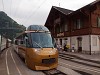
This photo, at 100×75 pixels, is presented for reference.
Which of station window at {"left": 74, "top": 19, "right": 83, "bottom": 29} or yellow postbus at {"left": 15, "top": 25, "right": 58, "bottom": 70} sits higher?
station window at {"left": 74, "top": 19, "right": 83, "bottom": 29}

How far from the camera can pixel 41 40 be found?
14.9 m

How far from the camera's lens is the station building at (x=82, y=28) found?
91.1ft

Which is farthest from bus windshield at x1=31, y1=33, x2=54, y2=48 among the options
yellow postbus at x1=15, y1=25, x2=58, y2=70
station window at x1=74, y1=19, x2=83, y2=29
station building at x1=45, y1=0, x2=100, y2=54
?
station window at x1=74, y1=19, x2=83, y2=29

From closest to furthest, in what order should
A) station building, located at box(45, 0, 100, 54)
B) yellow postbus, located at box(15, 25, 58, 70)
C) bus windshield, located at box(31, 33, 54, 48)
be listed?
yellow postbus, located at box(15, 25, 58, 70)
bus windshield, located at box(31, 33, 54, 48)
station building, located at box(45, 0, 100, 54)

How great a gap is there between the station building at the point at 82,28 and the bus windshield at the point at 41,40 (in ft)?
44.3

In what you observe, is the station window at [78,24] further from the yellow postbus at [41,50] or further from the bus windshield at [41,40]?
the bus windshield at [41,40]

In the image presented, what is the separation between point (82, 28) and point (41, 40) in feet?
52.0

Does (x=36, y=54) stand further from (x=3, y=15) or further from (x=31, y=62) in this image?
(x=3, y=15)

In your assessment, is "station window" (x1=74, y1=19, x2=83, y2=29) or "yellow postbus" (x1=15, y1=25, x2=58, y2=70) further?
"station window" (x1=74, y1=19, x2=83, y2=29)

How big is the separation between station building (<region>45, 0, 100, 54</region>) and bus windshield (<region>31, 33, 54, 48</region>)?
13498mm

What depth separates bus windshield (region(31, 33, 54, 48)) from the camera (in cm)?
1455

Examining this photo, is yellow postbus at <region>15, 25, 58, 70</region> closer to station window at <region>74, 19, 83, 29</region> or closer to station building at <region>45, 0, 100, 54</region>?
station building at <region>45, 0, 100, 54</region>

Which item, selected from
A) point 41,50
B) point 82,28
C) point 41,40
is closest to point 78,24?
point 82,28

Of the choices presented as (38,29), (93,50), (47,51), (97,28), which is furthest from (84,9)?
(47,51)
